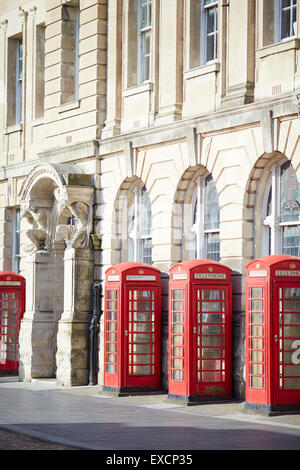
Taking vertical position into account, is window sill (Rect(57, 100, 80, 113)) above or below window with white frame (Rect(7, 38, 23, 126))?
below

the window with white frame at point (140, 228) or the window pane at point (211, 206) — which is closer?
the window pane at point (211, 206)

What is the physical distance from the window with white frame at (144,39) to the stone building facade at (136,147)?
0.03 m

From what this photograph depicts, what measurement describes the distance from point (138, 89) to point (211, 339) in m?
6.04

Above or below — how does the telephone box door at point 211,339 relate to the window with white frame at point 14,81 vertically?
below

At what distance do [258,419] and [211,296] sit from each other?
10.0ft

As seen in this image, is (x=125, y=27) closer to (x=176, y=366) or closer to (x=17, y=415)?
(x=176, y=366)

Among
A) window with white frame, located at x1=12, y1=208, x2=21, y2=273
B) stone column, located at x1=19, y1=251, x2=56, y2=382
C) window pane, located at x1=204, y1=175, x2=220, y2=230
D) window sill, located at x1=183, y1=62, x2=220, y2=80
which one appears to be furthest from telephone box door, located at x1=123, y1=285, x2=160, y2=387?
window with white frame, located at x1=12, y1=208, x2=21, y2=273

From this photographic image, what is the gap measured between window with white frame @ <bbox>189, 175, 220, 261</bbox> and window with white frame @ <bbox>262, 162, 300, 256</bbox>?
1.51 metres

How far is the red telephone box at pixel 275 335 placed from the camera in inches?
690

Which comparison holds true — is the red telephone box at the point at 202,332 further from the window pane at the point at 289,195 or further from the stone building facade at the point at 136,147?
the window pane at the point at 289,195

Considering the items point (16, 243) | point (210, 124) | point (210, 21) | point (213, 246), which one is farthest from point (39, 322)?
point (210, 21)

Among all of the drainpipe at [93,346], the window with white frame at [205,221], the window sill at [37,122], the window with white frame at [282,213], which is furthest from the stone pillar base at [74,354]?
the window sill at [37,122]

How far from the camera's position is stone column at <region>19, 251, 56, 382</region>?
85.0 ft

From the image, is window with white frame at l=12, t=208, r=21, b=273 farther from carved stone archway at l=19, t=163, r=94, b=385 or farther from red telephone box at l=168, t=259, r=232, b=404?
red telephone box at l=168, t=259, r=232, b=404
